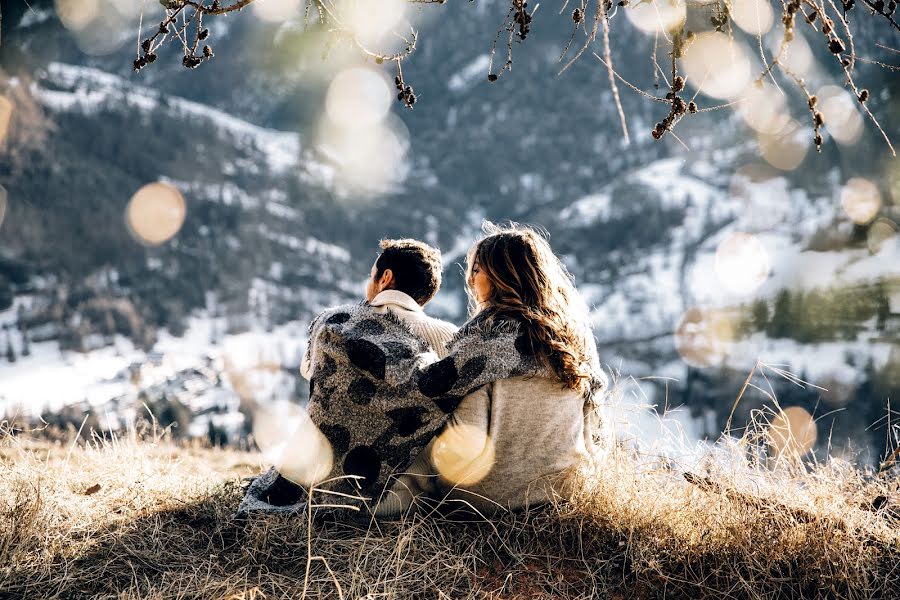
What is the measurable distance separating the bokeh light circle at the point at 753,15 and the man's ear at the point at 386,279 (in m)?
1.45

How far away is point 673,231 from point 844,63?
377 ft

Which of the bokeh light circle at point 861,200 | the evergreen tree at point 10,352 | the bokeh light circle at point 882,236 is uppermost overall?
the bokeh light circle at point 861,200

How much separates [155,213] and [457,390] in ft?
414

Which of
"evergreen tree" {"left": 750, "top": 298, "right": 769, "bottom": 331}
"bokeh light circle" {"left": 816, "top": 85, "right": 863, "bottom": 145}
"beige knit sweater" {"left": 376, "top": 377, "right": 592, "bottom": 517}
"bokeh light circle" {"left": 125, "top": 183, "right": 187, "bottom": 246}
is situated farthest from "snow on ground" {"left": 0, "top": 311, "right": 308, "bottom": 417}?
"bokeh light circle" {"left": 816, "top": 85, "right": 863, "bottom": 145}

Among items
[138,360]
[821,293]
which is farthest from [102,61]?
[821,293]

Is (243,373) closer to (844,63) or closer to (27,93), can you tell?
(27,93)

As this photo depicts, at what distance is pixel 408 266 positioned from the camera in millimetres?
2527

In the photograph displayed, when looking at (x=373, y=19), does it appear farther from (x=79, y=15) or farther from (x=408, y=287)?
(x=79, y=15)

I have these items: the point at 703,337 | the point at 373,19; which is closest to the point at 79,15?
the point at 703,337

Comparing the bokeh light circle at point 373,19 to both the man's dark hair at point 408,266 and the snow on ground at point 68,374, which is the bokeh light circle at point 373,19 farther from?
the snow on ground at point 68,374

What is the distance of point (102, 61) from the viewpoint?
131 m

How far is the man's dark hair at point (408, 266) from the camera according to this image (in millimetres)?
2516

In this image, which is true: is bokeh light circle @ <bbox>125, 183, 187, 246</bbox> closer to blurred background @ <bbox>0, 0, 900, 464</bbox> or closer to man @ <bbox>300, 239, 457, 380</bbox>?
blurred background @ <bbox>0, 0, 900, 464</bbox>

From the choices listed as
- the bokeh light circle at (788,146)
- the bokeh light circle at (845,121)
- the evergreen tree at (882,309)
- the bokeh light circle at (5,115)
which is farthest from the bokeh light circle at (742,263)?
the bokeh light circle at (5,115)
